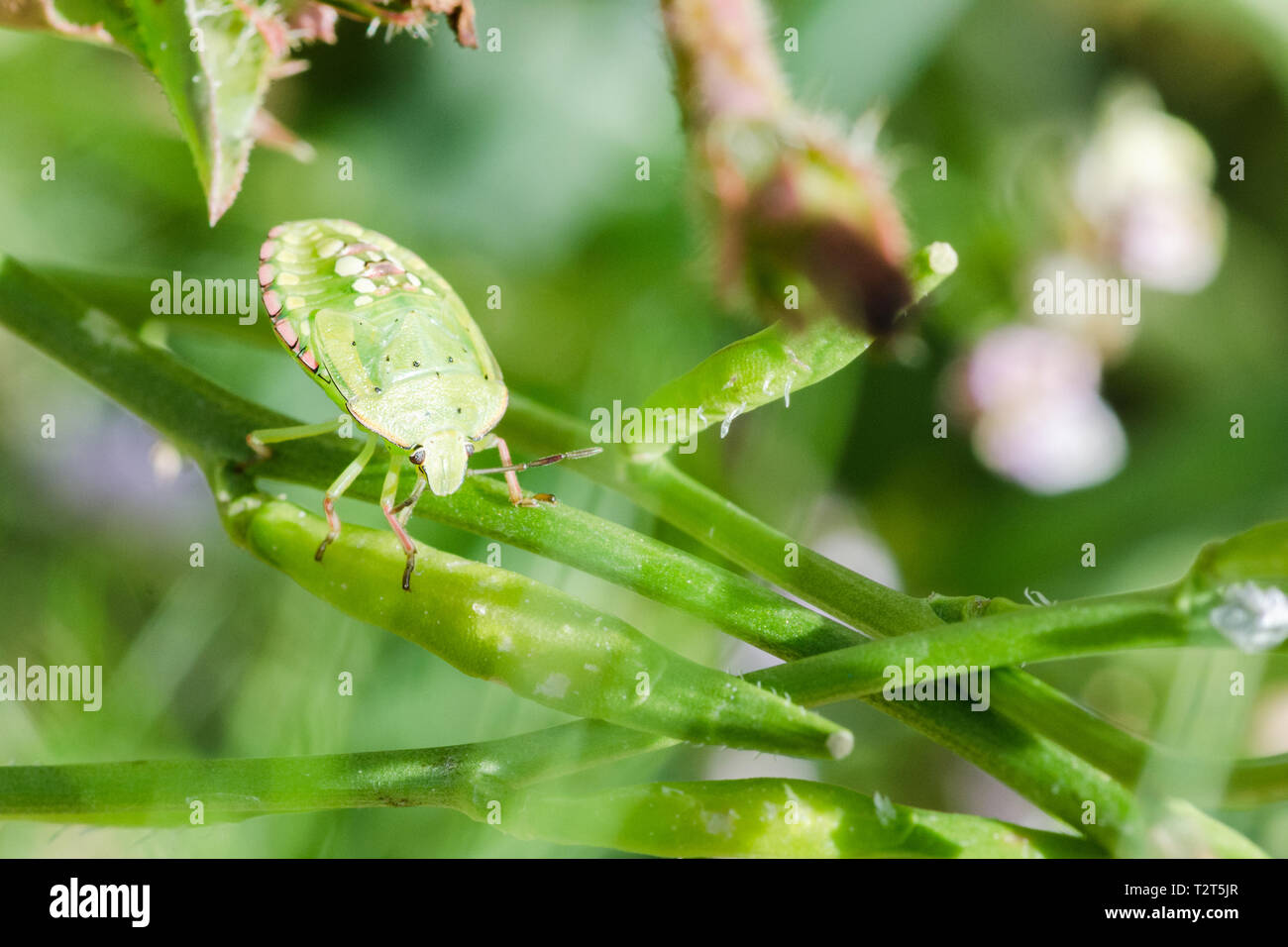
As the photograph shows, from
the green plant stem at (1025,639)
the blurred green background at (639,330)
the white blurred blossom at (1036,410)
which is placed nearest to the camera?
the green plant stem at (1025,639)

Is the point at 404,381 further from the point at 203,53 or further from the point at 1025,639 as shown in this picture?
the point at 1025,639

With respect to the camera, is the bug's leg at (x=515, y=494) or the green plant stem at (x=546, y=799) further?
the bug's leg at (x=515, y=494)

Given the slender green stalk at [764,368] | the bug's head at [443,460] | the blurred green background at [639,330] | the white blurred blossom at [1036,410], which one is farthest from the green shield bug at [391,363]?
the white blurred blossom at [1036,410]

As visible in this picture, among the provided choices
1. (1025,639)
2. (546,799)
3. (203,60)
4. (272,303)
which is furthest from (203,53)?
(1025,639)

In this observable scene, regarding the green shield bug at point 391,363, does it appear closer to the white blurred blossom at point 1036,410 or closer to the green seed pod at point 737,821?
the green seed pod at point 737,821

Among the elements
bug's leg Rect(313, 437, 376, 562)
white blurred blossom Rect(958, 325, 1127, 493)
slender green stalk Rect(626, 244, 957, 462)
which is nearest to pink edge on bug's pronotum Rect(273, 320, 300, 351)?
bug's leg Rect(313, 437, 376, 562)

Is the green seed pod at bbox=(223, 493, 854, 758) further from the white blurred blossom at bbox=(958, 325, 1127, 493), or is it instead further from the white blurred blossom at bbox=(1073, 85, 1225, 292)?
the white blurred blossom at bbox=(1073, 85, 1225, 292)
